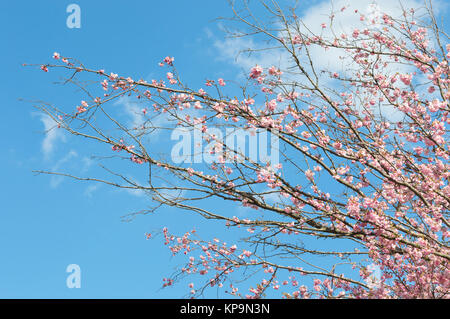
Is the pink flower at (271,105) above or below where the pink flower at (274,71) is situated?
below

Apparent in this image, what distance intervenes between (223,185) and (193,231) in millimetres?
2280

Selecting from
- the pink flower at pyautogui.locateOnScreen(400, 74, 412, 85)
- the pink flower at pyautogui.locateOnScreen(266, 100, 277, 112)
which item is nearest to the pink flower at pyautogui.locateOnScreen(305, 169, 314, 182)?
the pink flower at pyautogui.locateOnScreen(266, 100, 277, 112)

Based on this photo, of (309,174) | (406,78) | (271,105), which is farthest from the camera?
(406,78)

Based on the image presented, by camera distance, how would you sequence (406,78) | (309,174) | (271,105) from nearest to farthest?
(309,174) < (271,105) < (406,78)

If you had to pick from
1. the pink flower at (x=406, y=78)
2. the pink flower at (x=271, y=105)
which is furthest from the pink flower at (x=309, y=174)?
the pink flower at (x=406, y=78)

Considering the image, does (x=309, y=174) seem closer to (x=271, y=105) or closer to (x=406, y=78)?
(x=271, y=105)

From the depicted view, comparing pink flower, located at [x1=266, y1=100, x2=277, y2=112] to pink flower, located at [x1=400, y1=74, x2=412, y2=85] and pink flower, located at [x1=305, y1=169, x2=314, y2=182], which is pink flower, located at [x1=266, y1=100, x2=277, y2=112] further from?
pink flower, located at [x1=400, y1=74, x2=412, y2=85]

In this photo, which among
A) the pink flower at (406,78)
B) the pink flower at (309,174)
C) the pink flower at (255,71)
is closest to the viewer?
the pink flower at (309,174)

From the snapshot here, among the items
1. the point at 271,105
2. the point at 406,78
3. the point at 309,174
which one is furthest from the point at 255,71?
the point at 406,78

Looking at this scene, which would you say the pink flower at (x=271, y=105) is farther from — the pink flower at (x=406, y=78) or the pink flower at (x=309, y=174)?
the pink flower at (x=406, y=78)

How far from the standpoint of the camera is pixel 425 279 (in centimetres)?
508
